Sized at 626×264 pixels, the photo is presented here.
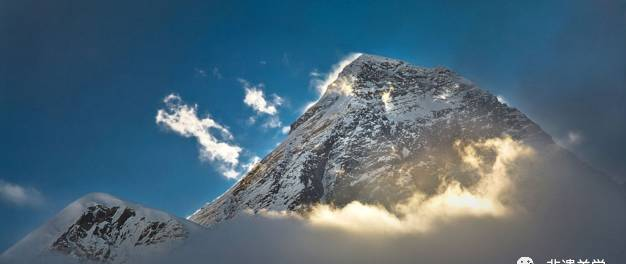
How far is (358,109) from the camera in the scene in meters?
170

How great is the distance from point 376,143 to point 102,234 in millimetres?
84875

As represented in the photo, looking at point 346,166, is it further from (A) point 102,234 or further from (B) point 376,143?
(A) point 102,234

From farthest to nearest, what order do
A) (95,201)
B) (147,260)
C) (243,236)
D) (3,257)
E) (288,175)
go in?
1. (288,175)
2. (243,236)
3. (95,201)
4. (147,260)
5. (3,257)

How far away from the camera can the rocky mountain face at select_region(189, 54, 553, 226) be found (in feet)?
478

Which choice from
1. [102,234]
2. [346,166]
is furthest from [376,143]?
[102,234]

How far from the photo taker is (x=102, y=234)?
114 m

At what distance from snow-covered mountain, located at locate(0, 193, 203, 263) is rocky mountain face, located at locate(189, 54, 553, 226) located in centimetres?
3349

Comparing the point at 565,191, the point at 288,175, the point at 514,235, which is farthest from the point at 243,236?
the point at 565,191

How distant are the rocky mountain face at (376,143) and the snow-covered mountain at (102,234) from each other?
33.5m

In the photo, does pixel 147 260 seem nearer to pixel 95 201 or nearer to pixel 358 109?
pixel 95 201

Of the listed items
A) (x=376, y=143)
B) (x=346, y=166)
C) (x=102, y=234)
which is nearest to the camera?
(x=102, y=234)

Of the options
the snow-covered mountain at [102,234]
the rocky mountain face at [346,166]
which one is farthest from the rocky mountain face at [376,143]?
the snow-covered mountain at [102,234]

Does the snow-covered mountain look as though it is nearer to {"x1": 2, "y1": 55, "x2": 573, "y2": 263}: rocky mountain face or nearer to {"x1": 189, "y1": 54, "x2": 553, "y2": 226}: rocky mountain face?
{"x1": 2, "y1": 55, "x2": 573, "y2": 263}: rocky mountain face

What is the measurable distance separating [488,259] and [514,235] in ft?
70.8
